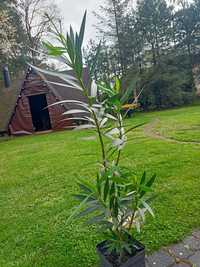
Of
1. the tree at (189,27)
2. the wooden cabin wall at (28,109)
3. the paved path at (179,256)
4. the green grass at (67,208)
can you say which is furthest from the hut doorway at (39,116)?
the paved path at (179,256)

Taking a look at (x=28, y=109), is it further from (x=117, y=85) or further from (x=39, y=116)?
(x=117, y=85)

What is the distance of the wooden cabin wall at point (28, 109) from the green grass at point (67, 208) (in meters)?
8.07

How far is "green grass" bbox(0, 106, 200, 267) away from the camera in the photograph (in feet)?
7.27

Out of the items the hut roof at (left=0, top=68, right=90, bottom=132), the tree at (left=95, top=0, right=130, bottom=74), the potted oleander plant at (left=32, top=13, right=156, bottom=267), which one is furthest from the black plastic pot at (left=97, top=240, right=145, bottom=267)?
the tree at (left=95, top=0, right=130, bottom=74)

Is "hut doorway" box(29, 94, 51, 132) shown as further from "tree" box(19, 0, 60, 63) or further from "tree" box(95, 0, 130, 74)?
"tree" box(95, 0, 130, 74)

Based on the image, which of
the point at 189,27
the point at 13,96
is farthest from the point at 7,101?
the point at 189,27

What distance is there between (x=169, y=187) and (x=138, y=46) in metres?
18.1

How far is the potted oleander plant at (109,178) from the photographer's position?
1403 mm

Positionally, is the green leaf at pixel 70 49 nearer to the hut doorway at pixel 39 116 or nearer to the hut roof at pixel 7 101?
the hut roof at pixel 7 101

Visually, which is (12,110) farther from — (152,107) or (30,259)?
(30,259)

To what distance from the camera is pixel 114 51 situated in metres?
20.0

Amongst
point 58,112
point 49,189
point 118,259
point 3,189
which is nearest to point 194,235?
point 118,259

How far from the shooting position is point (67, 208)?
3107 mm

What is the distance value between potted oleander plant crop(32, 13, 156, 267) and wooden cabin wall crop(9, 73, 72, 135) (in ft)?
38.8
